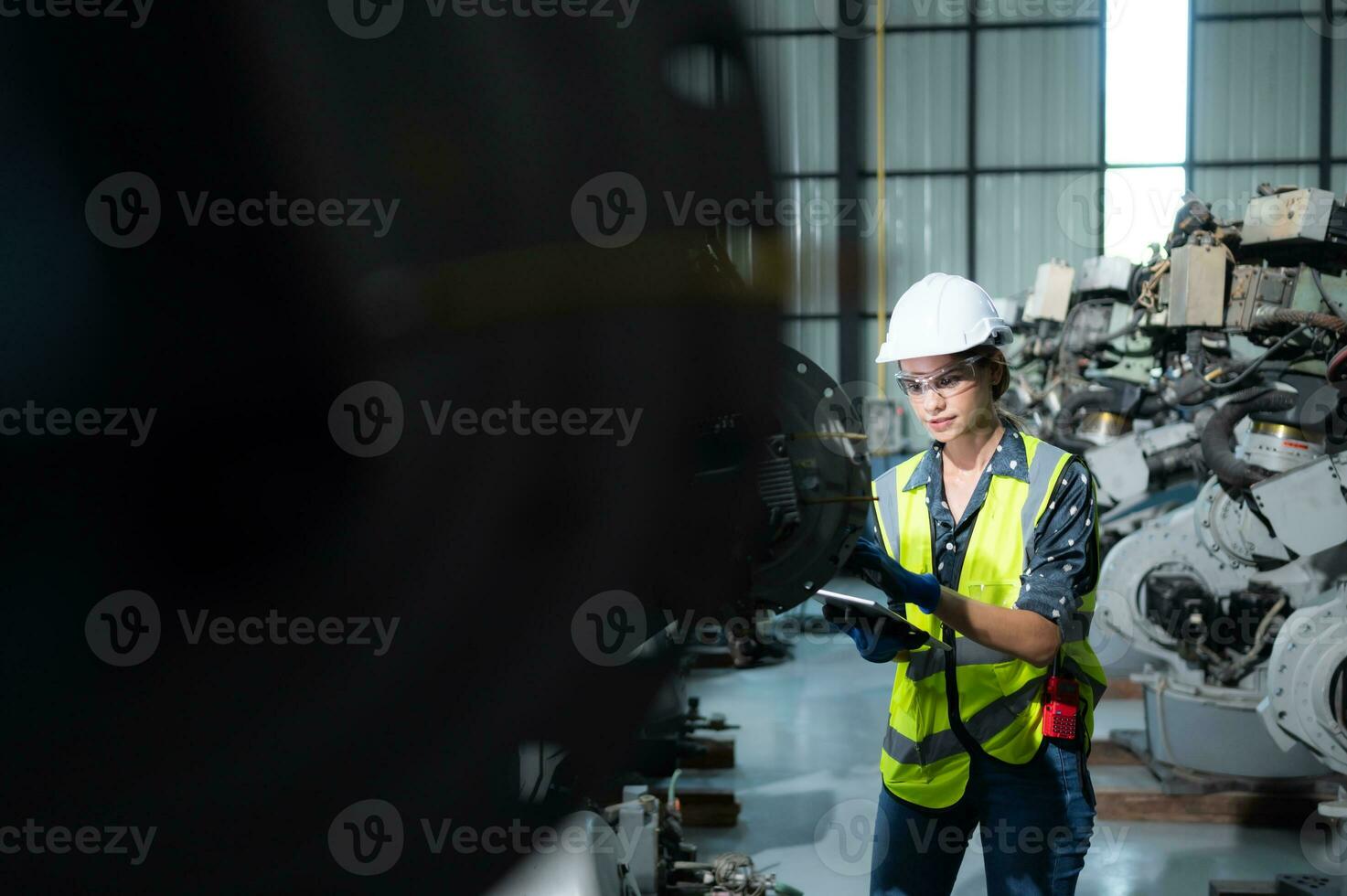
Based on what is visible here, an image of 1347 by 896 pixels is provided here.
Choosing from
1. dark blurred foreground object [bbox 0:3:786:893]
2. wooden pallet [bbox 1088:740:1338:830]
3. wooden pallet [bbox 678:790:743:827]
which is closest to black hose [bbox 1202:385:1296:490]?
wooden pallet [bbox 1088:740:1338:830]

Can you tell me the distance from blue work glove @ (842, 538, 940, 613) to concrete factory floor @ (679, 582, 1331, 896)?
2.16m

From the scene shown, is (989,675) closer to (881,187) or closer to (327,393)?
(327,393)

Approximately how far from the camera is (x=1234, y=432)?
4.34 m

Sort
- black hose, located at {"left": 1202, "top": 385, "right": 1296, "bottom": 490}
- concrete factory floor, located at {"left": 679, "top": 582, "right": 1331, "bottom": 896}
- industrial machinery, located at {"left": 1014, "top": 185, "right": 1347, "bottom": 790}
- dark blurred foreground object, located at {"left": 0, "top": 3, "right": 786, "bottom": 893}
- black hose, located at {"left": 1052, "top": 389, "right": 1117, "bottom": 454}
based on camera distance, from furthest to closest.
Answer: black hose, located at {"left": 1052, "top": 389, "right": 1117, "bottom": 454} → black hose, located at {"left": 1202, "top": 385, "right": 1296, "bottom": 490} → concrete factory floor, located at {"left": 679, "top": 582, "right": 1331, "bottom": 896} → industrial machinery, located at {"left": 1014, "top": 185, "right": 1347, "bottom": 790} → dark blurred foreground object, located at {"left": 0, "top": 3, "right": 786, "bottom": 893}

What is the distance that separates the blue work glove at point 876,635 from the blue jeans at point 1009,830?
0.33 metres

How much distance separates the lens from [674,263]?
2.95 feet

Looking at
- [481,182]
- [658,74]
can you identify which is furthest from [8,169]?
[658,74]

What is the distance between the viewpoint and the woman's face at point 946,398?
69.2 inches

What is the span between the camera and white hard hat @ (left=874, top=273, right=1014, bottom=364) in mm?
1744

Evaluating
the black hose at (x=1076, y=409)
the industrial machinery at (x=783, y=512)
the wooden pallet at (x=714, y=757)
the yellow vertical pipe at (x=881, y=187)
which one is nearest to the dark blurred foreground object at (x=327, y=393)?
the industrial machinery at (x=783, y=512)

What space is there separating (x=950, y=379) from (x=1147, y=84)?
36.7 feet

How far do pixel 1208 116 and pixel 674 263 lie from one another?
1209cm

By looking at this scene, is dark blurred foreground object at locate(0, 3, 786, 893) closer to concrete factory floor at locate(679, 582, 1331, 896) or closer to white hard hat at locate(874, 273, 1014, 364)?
white hard hat at locate(874, 273, 1014, 364)

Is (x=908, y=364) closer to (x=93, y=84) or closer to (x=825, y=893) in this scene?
(x=93, y=84)
